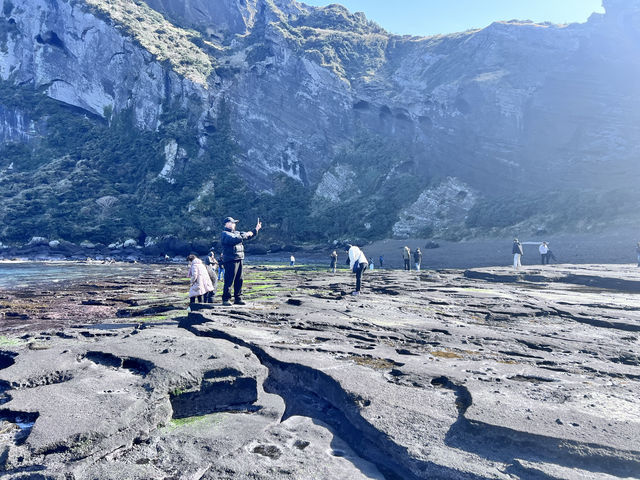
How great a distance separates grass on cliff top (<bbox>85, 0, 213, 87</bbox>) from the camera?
2729 inches

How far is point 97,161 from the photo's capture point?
67500mm

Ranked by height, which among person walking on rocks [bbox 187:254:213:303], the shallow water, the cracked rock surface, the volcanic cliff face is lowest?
the shallow water

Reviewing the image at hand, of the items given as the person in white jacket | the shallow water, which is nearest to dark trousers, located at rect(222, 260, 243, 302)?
the person in white jacket

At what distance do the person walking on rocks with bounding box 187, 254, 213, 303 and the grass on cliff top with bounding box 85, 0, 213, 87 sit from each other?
2595 inches

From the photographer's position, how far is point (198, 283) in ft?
30.7

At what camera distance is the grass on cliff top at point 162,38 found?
69.3 m

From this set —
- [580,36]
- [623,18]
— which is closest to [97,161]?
[580,36]

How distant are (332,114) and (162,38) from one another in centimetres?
3762

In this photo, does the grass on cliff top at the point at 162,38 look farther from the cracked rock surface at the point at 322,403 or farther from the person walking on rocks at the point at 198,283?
the cracked rock surface at the point at 322,403

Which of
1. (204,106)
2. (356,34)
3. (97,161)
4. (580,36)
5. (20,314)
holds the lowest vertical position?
(20,314)

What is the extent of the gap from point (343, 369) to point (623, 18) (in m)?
82.0

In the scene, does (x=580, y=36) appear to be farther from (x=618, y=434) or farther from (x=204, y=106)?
(x=618, y=434)

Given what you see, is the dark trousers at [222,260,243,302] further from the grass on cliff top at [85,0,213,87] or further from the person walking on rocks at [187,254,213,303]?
the grass on cliff top at [85,0,213,87]

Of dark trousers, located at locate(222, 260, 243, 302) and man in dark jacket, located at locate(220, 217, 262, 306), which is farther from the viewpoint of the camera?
dark trousers, located at locate(222, 260, 243, 302)
